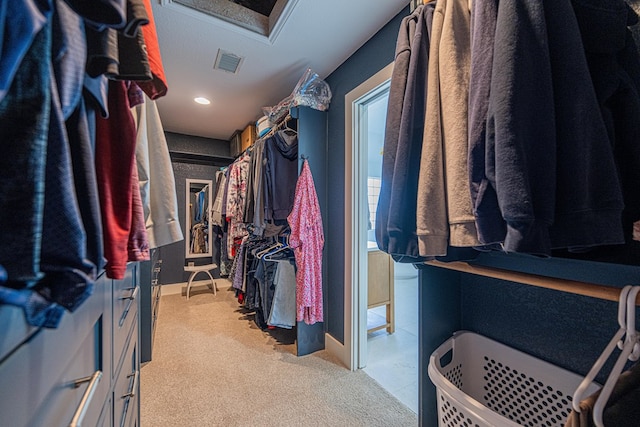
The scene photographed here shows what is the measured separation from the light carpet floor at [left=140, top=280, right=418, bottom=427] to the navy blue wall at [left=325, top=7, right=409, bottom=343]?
38 cm

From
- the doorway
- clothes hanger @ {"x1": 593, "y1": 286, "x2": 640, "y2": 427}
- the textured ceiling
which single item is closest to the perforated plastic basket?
clothes hanger @ {"x1": 593, "y1": 286, "x2": 640, "y2": 427}

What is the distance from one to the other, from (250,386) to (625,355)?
1.74m

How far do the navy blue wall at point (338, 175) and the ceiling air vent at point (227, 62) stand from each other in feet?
2.48

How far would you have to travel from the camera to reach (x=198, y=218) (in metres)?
4.03

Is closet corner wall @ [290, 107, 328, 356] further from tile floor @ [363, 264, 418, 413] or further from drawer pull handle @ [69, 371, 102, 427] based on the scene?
drawer pull handle @ [69, 371, 102, 427]

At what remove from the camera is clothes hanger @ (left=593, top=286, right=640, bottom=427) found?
0.49 m

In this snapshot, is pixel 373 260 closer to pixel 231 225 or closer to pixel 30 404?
pixel 231 225

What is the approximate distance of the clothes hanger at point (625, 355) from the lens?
49cm

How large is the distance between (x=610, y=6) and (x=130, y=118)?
106cm

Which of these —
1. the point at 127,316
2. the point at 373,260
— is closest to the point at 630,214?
the point at 127,316

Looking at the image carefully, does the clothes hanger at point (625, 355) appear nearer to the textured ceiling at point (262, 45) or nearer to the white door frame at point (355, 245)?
the white door frame at point (355, 245)

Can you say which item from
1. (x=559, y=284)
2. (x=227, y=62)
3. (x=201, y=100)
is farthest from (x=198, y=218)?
(x=559, y=284)

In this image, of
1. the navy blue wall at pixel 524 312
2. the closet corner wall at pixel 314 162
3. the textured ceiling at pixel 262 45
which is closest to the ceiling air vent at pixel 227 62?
the textured ceiling at pixel 262 45

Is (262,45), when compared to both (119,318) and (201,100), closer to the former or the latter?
(201,100)
